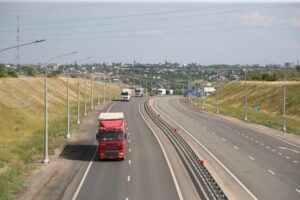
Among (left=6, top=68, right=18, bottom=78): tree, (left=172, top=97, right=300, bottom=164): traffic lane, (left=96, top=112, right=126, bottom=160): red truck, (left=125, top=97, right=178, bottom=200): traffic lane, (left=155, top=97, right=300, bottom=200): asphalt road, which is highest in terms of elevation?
(left=6, top=68, right=18, bottom=78): tree

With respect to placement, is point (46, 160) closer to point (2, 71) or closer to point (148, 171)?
point (148, 171)

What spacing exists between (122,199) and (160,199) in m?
2.24

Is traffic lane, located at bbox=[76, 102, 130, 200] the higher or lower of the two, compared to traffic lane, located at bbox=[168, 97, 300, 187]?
higher

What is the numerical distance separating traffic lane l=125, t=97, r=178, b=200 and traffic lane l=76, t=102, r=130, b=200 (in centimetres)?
Result: 69

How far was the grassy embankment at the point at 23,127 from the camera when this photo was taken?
42.4 meters

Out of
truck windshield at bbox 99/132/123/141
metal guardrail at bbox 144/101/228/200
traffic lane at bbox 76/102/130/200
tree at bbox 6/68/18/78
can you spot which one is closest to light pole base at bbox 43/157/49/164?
traffic lane at bbox 76/102/130/200

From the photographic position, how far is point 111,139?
4888 cm

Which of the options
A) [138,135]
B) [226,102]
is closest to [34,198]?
[138,135]

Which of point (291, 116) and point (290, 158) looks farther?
point (291, 116)

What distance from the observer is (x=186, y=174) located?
4294 centimetres

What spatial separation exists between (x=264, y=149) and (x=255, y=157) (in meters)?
6.56

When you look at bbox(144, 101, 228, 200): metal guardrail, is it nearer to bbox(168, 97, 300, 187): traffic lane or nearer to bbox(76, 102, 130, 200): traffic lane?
bbox(76, 102, 130, 200): traffic lane

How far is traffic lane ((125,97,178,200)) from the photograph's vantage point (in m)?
35.6

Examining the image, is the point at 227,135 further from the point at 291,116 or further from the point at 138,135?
the point at 291,116
